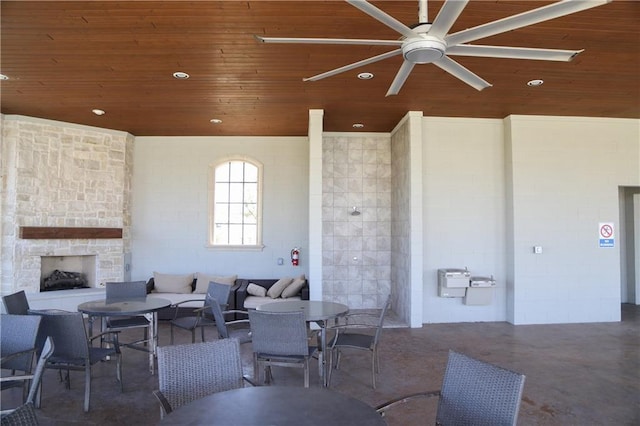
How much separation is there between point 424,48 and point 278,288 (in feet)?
16.8

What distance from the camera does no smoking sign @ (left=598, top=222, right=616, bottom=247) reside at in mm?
6758

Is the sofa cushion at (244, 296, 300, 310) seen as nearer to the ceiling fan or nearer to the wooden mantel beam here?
the wooden mantel beam

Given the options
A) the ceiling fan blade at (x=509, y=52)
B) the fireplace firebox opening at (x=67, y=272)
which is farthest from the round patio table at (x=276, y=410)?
the fireplace firebox opening at (x=67, y=272)

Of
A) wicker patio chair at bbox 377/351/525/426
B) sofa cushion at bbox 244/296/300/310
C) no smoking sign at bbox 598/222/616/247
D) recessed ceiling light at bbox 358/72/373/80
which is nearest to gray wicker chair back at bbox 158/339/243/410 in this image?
wicker patio chair at bbox 377/351/525/426

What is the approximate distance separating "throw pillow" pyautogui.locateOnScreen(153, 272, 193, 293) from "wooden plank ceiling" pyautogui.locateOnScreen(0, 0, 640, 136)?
106 inches

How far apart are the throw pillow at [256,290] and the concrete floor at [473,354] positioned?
4.45 ft

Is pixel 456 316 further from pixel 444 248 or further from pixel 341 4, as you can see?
pixel 341 4

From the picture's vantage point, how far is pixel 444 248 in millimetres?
6758

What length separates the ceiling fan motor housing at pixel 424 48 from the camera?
8.02 feet

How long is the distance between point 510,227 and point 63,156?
750cm

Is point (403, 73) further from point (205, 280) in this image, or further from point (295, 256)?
point (205, 280)

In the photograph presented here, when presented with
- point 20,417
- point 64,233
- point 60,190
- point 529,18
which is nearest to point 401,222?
point 529,18

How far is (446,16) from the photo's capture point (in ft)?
7.29

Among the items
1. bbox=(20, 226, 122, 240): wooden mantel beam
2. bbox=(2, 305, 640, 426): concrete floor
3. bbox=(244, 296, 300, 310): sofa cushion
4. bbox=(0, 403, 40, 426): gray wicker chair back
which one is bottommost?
bbox=(2, 305, 640, 426): concrete floor
